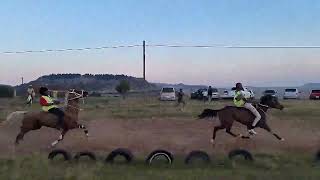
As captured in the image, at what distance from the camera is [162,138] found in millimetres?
23750

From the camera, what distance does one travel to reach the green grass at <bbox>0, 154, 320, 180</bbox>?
45.1 feet

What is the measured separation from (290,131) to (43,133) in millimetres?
11376

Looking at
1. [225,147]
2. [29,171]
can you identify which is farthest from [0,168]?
[225,147]

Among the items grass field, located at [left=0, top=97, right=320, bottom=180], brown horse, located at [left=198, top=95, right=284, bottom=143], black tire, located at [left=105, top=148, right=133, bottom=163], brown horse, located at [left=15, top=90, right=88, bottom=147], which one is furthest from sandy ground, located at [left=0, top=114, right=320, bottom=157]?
black tire, located at [left=105, top=148, right=133, bottom=163]

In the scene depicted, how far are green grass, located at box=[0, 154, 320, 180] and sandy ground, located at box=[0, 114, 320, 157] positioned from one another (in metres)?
2.87

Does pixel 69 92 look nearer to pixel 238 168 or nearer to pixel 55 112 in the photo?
pixel 55 112

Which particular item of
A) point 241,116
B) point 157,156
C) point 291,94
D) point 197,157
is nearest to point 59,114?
point 157,156

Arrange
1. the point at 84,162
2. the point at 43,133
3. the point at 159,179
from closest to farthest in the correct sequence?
the point at 159,179 < the point at 84,162 < the point at 43,133

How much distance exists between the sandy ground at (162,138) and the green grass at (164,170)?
287cm

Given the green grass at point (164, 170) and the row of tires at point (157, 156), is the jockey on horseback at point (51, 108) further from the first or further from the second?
the row of tires at point (157, 156)

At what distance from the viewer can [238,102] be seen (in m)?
21.6

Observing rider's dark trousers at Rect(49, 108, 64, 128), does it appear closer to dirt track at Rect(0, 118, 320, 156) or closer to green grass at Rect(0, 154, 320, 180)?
dirt track at Rect(0, 118, 320, 156)

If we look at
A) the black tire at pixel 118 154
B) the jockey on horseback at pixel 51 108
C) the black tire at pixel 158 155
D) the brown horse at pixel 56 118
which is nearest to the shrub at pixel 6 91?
the brown horse at pixel 56 118

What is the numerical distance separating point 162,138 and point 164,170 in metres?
8.49
